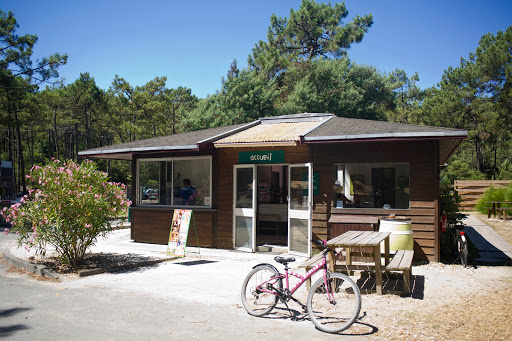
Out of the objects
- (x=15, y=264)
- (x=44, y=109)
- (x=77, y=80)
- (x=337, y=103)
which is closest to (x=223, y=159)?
(x=15, y=264)

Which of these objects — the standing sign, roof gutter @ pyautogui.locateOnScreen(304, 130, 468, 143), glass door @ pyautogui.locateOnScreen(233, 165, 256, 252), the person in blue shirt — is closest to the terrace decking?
roof gutter @ pyautogui.locateOnScreen(304, 130, 468, 143)

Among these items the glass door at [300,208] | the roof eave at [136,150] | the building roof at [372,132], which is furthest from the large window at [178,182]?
the building roof at [372,132]

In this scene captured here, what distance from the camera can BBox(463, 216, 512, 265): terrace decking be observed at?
32.7ft

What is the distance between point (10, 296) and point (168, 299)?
237cm

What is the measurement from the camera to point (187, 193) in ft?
39.4

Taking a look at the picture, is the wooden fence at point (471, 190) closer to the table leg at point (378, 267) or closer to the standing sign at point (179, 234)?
the standing sign at point (179, 234)

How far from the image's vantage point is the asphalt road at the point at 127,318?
4.71 metres

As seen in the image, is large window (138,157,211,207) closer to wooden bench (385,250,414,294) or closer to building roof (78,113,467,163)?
building roof (78,113,467,163)

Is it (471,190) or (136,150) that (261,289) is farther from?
(471,190)

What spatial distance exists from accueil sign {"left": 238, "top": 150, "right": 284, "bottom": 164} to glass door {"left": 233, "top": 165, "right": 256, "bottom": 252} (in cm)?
18

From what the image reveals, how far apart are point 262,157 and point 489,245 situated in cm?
733

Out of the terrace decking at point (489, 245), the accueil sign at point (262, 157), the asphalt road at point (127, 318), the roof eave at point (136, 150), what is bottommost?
the terrace decking at point (489, 245)

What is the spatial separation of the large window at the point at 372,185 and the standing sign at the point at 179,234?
11.7 feet

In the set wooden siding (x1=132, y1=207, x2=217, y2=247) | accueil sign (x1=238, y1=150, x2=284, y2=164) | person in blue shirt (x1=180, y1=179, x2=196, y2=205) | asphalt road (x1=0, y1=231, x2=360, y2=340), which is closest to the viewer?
asphalt road (x1=0, y1=231, x2=360, y2=340)
